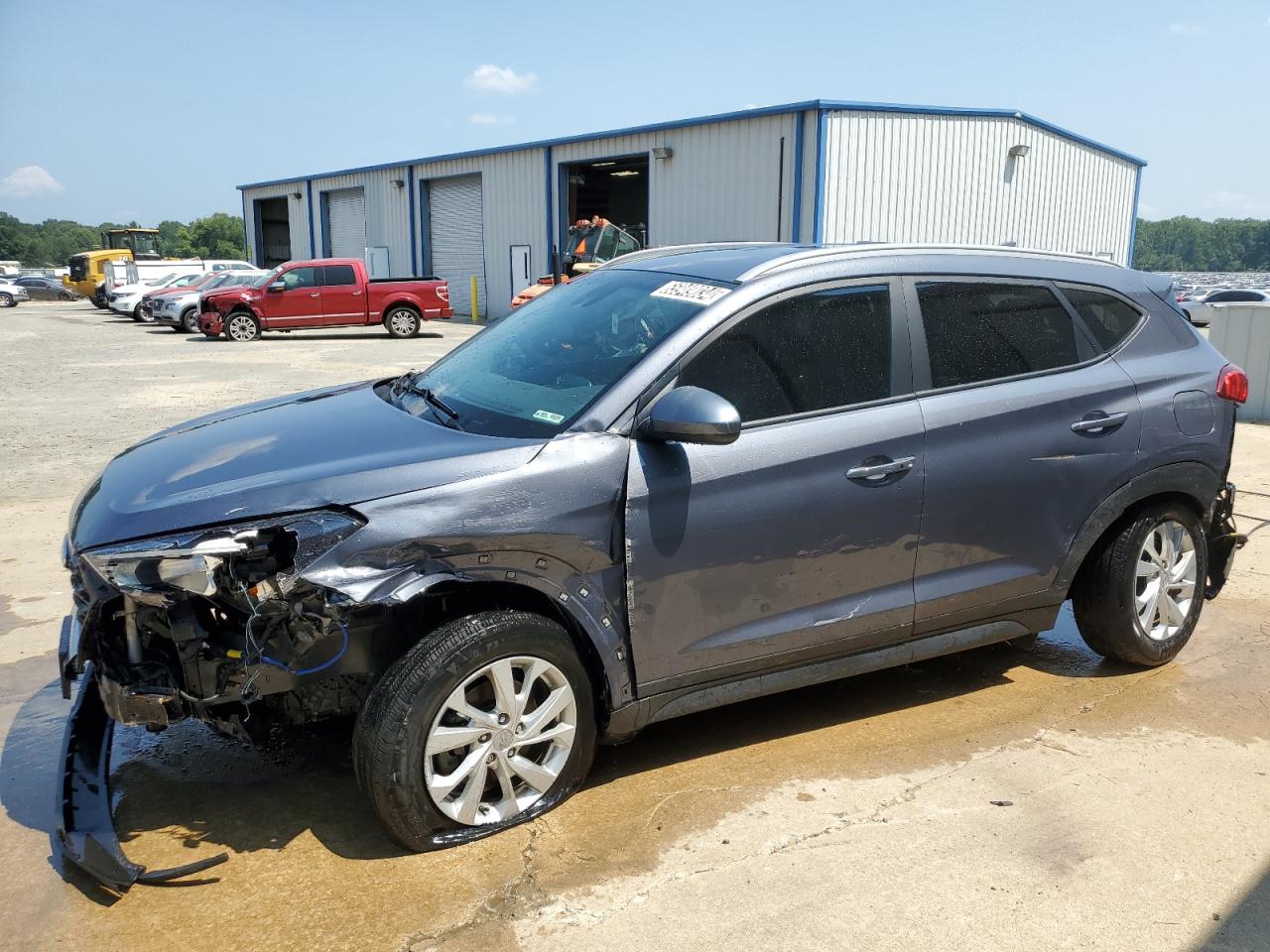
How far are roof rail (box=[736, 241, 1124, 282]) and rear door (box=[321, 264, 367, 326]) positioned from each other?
22.5m

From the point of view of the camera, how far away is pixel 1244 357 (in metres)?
11.6

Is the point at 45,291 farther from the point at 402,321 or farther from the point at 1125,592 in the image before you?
the point at 1125,592

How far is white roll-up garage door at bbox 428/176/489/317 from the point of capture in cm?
3306

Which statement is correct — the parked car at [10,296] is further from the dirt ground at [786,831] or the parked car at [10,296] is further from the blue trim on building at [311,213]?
the dirt ground at [786,831]

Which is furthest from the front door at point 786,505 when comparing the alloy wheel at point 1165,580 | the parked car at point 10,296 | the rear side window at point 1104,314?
the parked car at point 10,296

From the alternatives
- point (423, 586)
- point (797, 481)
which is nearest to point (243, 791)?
point (423, 586)

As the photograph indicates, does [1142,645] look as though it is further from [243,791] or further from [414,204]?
[414,204]

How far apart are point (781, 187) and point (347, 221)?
23107 mm

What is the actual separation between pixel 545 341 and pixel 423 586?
130 cm

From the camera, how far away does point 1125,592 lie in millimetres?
4434

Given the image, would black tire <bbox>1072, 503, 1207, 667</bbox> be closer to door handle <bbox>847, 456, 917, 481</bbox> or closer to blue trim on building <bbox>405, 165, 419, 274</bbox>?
door handle <bbox>847, 456, 917, 481</bbox>

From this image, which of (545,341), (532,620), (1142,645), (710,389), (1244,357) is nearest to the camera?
(532,620)

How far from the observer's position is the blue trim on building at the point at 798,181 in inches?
842

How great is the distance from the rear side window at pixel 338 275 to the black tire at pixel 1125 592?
23044mm
